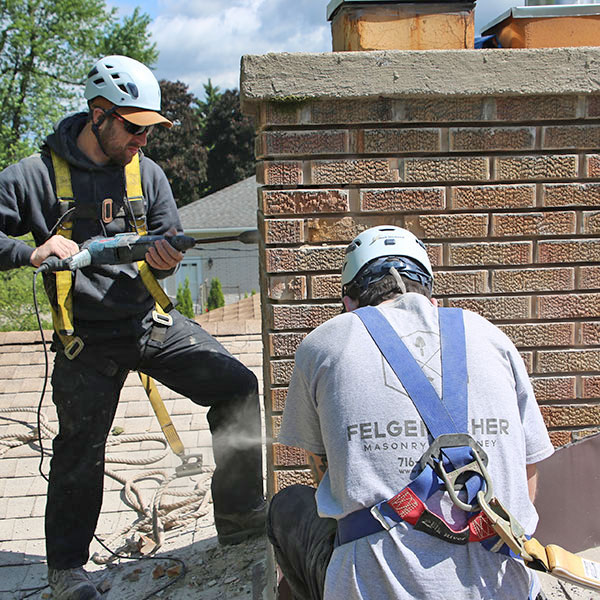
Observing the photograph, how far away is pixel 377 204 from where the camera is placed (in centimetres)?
299

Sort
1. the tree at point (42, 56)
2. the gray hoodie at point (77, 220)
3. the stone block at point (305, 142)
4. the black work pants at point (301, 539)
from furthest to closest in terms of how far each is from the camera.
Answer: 1. the tree at point (42, 56)
2. the gray hoodie at point (77, 220)
3. the stone block at point (305, 142)
4. the black work pants at point (301, 539)

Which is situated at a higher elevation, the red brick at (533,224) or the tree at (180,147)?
the tree at (180,147)

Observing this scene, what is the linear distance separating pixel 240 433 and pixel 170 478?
1.17 metres

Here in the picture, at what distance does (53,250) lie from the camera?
3.20 metres

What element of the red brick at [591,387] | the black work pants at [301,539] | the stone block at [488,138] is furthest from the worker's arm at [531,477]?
the stone block at [488,138]

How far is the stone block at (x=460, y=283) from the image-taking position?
306 centimetres

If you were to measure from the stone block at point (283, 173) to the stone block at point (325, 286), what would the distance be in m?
0.43

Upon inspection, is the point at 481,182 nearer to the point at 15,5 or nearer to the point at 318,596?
the point at 318,596

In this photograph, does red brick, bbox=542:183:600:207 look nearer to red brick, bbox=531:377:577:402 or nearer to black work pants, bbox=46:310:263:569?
red brick, bbox=531:377:577:402

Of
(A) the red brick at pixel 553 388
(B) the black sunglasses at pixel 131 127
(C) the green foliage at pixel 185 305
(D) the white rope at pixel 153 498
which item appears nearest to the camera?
(A) the red brick at pixel 553 388

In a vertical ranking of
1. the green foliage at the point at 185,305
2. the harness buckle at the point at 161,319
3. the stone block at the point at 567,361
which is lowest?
the green foliage at the point at 185,305

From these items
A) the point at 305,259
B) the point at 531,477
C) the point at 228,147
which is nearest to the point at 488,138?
the point at 305,259

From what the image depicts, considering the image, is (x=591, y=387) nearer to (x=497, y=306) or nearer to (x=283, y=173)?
(x=497, y=306)

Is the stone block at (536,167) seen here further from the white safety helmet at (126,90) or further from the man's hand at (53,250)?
the man's hand at (53,250)
